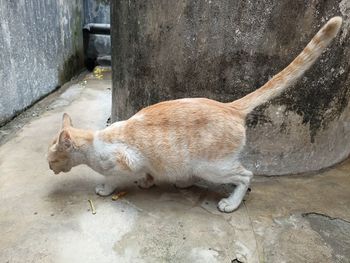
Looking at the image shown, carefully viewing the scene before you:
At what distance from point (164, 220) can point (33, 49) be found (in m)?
3.72

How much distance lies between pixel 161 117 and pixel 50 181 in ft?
4.28

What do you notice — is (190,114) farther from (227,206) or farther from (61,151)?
(61,151)

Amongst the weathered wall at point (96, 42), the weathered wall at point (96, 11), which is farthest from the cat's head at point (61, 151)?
the weathered wall at point (96, 11)

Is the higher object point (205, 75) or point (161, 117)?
point (205, 75)

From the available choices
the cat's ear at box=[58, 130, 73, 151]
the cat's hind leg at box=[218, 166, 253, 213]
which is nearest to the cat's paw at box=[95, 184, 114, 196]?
the cat's ear at box=[58, 130, 73, 151]

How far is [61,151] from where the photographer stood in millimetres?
2707

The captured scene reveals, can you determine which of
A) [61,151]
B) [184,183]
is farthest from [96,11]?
[184,183]

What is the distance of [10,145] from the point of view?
3783 mm

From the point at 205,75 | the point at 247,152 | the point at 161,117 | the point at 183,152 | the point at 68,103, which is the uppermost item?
the point at 205,75

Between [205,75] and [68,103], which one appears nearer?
[205,75]

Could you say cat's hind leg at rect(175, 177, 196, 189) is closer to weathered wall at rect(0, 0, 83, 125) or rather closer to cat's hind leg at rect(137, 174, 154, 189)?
cat's hind leg at rect(137, 174, 154, 189)

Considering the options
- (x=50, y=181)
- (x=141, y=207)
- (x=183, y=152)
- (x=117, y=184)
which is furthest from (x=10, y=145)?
(x=183, y=152)

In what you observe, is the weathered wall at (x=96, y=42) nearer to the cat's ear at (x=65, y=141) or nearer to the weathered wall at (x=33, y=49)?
the weathered wall at (x=33, y=49)

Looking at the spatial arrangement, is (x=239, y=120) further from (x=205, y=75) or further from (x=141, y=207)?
(x=141, y=207)
